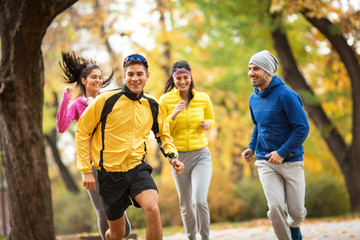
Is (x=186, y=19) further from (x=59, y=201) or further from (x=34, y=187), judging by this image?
(x=34, y=187)

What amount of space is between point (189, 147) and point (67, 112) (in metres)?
1.64

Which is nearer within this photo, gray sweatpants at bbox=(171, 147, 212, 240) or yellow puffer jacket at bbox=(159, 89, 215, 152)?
gray sweatpants at bbox=(171, 147, 212, 240)

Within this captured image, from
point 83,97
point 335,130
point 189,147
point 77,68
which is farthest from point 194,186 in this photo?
point 335,130

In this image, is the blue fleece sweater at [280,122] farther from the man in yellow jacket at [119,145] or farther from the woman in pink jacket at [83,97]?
the woman in pink jacket at [83,97]

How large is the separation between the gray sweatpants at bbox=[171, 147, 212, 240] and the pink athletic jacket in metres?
1.46

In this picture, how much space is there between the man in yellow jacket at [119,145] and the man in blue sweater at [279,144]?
1034 mm

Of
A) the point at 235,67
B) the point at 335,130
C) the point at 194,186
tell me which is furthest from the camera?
the point at 235,67

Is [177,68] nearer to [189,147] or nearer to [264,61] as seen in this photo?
[189,147]

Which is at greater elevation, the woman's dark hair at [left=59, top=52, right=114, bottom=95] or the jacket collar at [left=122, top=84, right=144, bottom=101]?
the woman's dark hair at [left=59, top=52, right=114, bottom=95]

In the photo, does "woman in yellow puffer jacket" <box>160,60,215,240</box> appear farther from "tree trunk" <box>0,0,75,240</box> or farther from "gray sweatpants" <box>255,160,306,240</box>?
"tree trunk" <box>0,0,75,240</box>

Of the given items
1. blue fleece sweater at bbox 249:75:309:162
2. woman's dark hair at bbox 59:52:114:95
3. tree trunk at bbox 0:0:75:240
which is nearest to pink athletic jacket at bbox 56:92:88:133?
woman's dark hair at bbox 59:52:114:95

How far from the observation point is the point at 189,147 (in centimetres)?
603

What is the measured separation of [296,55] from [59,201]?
1166cm

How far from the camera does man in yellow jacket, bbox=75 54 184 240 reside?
4555 millimetres
